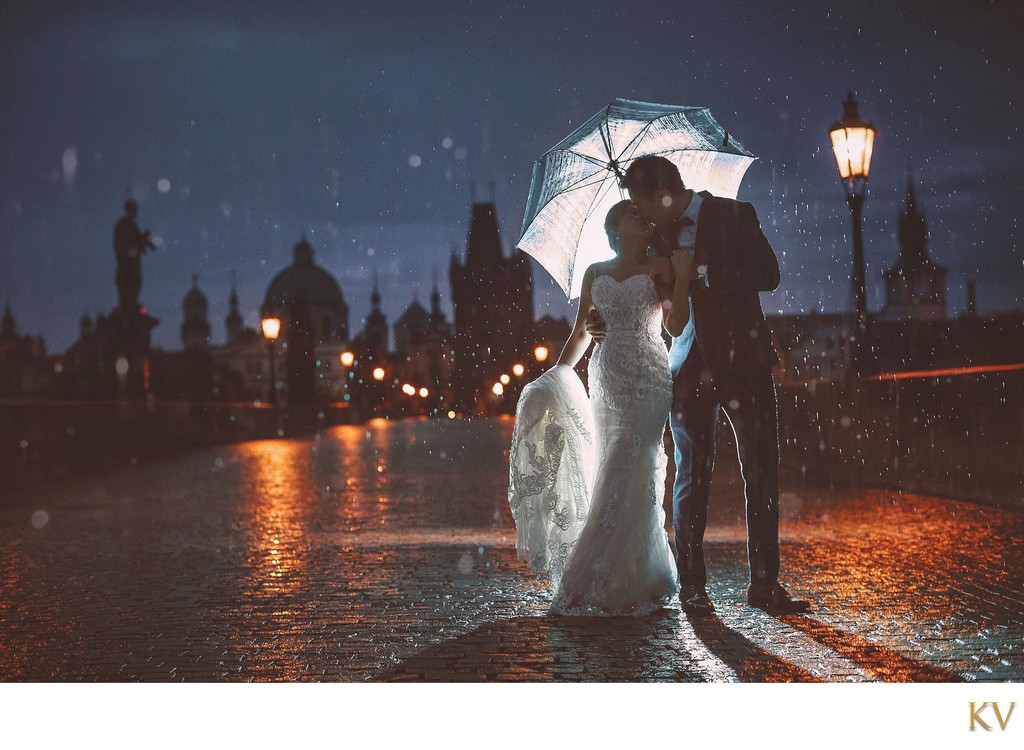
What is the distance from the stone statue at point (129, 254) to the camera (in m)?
26.9

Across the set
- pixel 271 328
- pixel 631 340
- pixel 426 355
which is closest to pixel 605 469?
pixel 631 340

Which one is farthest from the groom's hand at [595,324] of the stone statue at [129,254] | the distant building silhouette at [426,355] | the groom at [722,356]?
the distant building silhouette at [426,355]

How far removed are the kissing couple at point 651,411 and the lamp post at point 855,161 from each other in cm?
509

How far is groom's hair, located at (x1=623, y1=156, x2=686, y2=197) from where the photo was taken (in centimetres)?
511

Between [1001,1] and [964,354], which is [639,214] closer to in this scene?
[1001,1]

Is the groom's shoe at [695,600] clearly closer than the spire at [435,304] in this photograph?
Yes

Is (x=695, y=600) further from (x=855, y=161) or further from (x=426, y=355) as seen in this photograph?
(x=426, y=355)

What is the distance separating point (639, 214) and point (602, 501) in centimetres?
147

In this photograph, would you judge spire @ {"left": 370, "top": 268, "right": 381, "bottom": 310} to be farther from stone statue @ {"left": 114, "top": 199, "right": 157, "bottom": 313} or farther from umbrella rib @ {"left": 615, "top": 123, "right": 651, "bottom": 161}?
umbrella rib @ {"left": 615, "top": 123, "right": 651, "bottom": 161}

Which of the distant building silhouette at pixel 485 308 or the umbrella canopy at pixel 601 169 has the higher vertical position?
the distant building silhouette at pixel 485 308

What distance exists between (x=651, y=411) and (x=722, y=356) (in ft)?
1.52

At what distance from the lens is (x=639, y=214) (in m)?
5.16

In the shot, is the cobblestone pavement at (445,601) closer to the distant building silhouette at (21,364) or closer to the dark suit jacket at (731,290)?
the dark suit jacket at (731,290)

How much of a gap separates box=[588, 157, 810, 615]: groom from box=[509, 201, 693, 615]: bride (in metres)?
0.11
